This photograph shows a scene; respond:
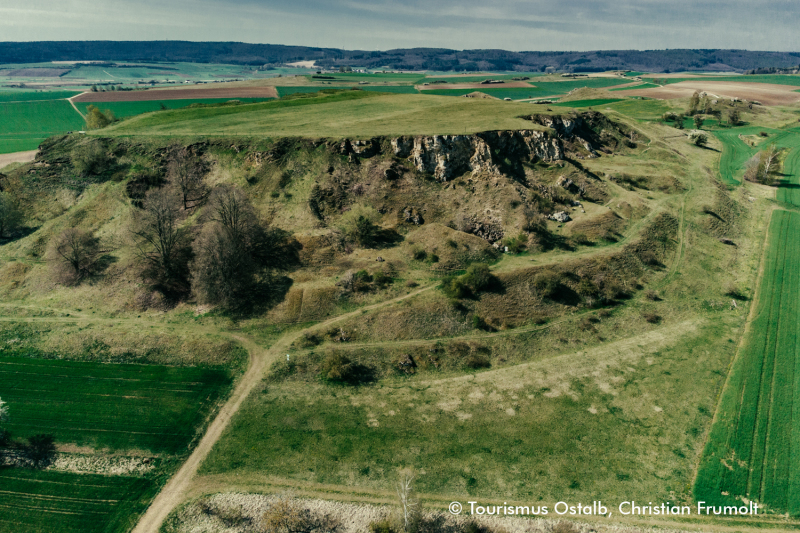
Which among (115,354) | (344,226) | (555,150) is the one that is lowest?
(115,354)

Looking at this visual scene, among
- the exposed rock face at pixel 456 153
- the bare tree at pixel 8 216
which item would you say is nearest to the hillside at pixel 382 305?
the exposed rock face at pixel 456 153

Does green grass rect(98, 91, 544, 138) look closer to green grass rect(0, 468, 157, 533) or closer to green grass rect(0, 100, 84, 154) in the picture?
green grass rect(0, 100, 84, 154)

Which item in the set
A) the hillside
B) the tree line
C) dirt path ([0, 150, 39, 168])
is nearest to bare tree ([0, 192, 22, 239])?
the hillside

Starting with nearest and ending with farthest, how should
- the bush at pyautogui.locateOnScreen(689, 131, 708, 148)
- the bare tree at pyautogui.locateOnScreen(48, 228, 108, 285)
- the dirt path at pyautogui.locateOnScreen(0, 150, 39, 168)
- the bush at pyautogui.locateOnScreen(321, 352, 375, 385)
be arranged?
the bush at pyautogui.locateOnScreen(321, 352, 375, 385) < the bare tree at pyautogui.locateOnScreen(48, 228, 108, 285) < the dirt path at pyautogui.locateOnScreen(0, 150, 39, 168) < the bush at pyautogui.locateOnScreen(689, 131, 708, 148)

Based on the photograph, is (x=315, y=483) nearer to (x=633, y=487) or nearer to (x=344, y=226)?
(x=633, y=487)

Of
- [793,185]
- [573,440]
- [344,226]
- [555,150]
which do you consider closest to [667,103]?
[793,185]

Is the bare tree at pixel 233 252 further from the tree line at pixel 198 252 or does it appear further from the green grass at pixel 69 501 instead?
the green grass at pixel 69 501
